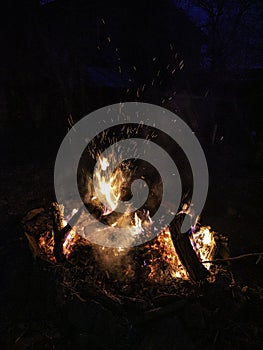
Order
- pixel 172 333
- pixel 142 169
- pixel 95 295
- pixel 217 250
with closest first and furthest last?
pixel 172 333, pixel 95 295, pixel 217 250, pixel 142 169

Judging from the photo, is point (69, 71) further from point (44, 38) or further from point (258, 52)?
point (258, 52)

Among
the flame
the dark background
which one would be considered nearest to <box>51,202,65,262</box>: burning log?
the dark background

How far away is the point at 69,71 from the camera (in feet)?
34.6

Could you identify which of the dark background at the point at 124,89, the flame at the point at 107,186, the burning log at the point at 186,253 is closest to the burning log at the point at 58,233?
the dark background at the point at 124,89

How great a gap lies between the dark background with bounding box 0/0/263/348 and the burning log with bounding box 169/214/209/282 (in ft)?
4.41

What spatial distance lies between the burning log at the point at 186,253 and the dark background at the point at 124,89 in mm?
1345

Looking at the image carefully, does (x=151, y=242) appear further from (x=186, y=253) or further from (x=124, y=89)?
(x=124, y=89)

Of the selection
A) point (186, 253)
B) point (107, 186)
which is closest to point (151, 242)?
point (186, 253)

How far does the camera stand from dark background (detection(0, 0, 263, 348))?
592cm

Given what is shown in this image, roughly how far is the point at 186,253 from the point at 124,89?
1123 cm

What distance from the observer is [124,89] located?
1359cm

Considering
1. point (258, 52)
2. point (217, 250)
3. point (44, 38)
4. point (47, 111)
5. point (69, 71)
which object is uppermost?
point (258, 52)

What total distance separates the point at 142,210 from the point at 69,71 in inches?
307

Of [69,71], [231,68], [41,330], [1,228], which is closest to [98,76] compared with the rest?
[69,71]
